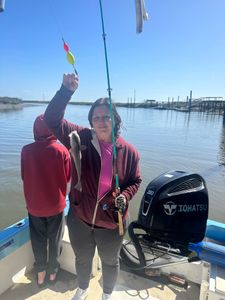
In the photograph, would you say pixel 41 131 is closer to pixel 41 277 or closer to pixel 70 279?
pixel 41 277

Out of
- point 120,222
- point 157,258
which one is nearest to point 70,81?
point 120,222

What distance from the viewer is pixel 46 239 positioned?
2.14 meters

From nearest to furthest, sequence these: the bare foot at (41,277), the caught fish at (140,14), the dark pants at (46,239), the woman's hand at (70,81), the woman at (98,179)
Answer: the woman's hand at (70,81), the woman at (98,179), the caught fish at (140,14), the dark pants at (46,239), the bare foot at (41,277)

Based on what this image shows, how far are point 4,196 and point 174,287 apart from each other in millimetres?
4138

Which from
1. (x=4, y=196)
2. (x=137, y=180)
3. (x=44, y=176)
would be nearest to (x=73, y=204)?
(x=44, y=176)

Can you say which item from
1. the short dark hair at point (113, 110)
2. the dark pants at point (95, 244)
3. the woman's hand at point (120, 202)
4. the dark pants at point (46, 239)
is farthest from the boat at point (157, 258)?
the short dark hair at point (113, 110)

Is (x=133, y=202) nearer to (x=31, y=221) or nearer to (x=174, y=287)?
(x=174, y=287)

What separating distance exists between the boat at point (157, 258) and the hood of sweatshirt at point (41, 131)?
86 cm

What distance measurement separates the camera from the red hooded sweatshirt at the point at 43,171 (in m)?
1.93

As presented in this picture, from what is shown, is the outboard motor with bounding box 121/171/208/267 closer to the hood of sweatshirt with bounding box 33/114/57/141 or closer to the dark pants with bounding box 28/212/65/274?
the dark pants with bounding box 28/212/65/274

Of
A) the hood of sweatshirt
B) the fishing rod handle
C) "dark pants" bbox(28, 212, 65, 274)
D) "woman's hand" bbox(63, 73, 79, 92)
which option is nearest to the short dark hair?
"woman's hand" bbox(63, 73, 79, 92)

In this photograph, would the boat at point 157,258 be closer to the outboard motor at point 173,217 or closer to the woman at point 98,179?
the outboard motor at point 173,217

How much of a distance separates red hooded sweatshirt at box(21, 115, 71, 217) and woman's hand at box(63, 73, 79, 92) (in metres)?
0.44

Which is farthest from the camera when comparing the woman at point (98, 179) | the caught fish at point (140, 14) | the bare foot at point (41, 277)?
the bare foot at point (41, 277)
